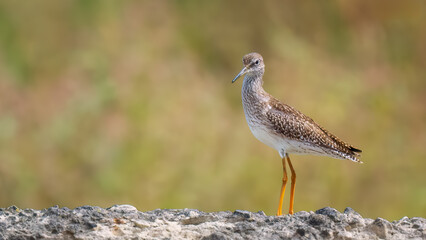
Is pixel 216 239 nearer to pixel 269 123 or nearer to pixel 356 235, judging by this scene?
pixel 356 235

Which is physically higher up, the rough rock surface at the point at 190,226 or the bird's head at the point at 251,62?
the bird's head at the point at 251,62

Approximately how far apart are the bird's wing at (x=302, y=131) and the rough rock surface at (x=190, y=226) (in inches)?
99.3

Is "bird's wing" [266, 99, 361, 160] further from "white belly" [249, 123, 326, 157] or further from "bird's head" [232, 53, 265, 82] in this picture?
"bird's head" [232, 53, 265, 82]

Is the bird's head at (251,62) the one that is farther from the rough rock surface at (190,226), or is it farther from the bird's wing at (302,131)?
the rough rock surface at (190,226)

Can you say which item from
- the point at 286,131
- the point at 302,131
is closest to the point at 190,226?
the point at 286,131

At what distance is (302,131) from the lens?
10398mm

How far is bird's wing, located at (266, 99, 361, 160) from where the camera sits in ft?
33.8

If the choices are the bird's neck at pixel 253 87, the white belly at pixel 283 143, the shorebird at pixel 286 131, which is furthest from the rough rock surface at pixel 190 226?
the bird's neck at pixel 253 87

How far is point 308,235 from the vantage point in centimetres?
735

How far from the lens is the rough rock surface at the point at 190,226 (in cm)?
736

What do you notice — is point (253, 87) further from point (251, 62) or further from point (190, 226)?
point (190, 226)

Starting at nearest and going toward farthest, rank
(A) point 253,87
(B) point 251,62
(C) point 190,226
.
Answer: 1. (C) point 190,226
2. (B) point 251,62
3. (A) point 253,87

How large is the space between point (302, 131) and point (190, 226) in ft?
10.4

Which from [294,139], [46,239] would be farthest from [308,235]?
[294,139]
